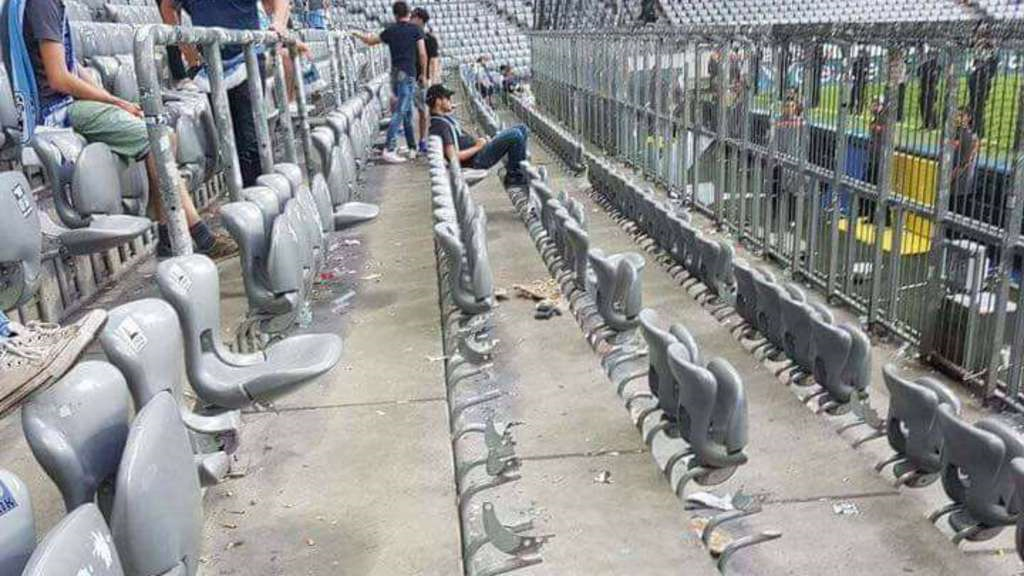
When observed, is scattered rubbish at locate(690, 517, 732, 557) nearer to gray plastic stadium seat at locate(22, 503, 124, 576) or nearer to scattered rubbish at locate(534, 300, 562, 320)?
scattered rubbish at locate(534, 300, 562, 320)

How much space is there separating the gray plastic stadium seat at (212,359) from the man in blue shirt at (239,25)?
2325 mm

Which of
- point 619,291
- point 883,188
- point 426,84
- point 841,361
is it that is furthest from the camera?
point 426,84

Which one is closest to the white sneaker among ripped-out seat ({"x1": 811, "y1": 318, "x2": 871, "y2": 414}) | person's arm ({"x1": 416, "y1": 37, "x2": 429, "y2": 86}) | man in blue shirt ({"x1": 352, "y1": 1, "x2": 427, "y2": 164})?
man in blue shirt ({"x1": 352, "y1": 1, "x2": 427, "y2": 164})

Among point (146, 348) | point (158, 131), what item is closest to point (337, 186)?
point (158, 131)

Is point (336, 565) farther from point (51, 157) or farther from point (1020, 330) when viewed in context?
point (1020, 330)

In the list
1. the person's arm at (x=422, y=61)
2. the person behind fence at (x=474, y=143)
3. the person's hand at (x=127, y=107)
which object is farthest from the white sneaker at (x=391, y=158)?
the person's hand at (x=127, y=107)

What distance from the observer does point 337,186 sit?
16.1 ft

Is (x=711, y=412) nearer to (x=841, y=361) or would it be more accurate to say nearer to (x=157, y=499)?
(x=841, y=361)

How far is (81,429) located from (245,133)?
3.86m

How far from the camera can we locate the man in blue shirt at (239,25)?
4.80 m

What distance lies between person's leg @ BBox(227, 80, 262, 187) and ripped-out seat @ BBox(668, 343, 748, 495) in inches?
120

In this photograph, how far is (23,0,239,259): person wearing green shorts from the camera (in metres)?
3.33

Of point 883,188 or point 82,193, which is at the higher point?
point 82,193

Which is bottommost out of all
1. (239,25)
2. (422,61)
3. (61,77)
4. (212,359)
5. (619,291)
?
(619,291)
